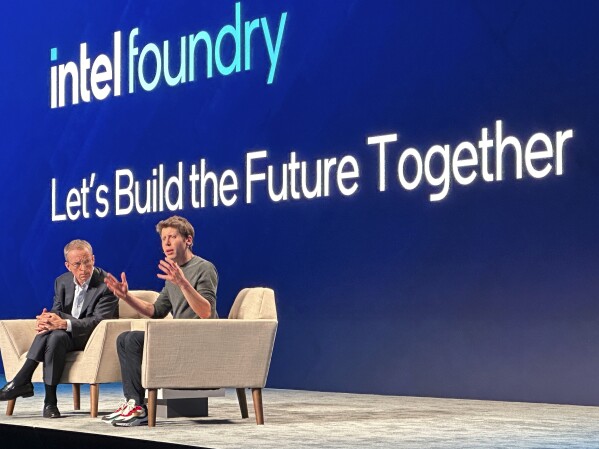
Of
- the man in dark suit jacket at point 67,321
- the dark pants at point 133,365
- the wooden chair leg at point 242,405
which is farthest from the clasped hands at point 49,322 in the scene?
the wooden chair leg at point 242,405

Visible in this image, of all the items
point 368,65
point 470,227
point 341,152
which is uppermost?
point 368,65

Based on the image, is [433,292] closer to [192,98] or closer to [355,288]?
[355,288]

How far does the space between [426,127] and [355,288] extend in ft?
3.97

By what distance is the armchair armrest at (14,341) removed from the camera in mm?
7234

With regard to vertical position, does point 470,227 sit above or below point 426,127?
below

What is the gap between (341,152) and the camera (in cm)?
897

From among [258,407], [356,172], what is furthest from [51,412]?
[356,172]

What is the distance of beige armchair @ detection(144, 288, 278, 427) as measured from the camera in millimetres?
6320

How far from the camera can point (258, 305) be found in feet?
22.1

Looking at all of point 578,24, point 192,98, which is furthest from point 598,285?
point 192,98

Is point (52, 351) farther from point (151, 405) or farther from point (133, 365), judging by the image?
point (151, 405)

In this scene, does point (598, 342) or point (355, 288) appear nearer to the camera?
point (598, 342)

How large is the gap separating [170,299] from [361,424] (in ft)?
3.72

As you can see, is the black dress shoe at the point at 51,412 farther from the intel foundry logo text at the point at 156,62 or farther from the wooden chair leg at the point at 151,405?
the intel foundry logo text at the point at 156,62
